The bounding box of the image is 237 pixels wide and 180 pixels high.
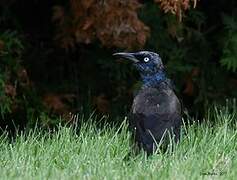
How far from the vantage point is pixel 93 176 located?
7.61m

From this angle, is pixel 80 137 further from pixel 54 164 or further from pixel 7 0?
pixel 7 0

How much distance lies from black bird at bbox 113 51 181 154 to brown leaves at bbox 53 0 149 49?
89 cm

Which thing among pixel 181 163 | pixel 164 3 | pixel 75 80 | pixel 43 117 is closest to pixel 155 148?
pixel 181 163

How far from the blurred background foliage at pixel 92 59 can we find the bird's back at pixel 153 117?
5.28ft

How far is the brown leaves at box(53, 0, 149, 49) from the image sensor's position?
10062 mm

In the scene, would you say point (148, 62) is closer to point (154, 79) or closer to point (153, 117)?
point (154, 79)

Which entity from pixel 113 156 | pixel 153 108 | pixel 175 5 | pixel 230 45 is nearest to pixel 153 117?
pixel 153 108

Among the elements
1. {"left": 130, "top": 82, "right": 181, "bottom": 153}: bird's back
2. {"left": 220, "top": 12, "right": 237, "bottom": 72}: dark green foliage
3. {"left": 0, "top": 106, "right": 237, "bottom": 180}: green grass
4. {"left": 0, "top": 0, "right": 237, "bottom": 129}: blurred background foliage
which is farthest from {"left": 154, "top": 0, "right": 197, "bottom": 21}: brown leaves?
{"left": 220, "top": 12, "right": 237, "bottom": 72}: dark green foliage

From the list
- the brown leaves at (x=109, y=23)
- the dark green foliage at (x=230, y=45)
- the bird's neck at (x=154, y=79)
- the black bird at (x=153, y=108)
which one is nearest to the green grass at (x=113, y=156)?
the black bird at (x=153, y=108)

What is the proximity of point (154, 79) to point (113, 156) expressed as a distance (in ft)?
3.04

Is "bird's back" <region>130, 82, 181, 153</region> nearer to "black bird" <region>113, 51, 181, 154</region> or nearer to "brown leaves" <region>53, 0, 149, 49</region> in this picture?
"black bird" <region>113, 51, 181, 154</region>

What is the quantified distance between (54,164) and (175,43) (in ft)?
11.8

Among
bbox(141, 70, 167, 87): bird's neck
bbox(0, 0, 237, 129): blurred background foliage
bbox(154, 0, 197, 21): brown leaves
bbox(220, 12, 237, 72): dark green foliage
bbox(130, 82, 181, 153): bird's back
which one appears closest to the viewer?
bbox(130, 82, 181, 153): bird's back

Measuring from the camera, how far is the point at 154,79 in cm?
922
